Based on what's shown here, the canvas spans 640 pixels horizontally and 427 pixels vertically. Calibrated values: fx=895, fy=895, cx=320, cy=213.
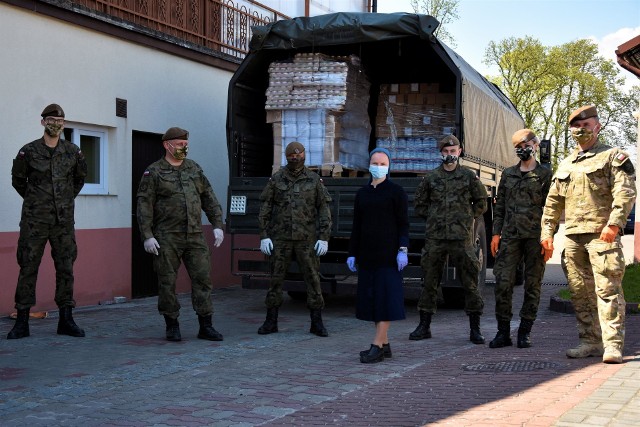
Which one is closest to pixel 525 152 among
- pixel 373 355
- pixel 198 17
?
pixel 373 355

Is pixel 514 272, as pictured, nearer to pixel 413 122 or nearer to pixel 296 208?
pixel 296 208

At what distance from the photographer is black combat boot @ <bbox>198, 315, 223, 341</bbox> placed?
8.84m

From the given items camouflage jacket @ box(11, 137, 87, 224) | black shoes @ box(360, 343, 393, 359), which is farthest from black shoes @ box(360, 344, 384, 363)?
camouflage jacket @ box(11, 137, 87, 224)

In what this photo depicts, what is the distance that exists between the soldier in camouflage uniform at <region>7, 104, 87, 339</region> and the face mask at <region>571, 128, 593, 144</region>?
4.86 metres

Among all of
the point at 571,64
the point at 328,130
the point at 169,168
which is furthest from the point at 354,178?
the point at 571,64

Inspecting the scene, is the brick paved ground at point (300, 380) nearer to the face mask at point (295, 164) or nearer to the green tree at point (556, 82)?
the face mask at point (295, 164)

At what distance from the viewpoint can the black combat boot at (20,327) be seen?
8742 mm

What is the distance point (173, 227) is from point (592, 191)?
3.91 metres

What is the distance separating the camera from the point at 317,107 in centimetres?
1045

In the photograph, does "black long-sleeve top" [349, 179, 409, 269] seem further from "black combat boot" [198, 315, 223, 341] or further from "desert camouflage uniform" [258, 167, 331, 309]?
"black combat boot" [198, 315, 223, 341]

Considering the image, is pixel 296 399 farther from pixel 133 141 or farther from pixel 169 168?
pixel 133 141

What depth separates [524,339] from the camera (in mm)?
8266

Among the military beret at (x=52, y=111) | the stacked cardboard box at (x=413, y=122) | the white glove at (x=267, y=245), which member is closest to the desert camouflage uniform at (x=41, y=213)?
the military beret at (x=52, y=111)

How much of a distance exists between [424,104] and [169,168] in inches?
158
